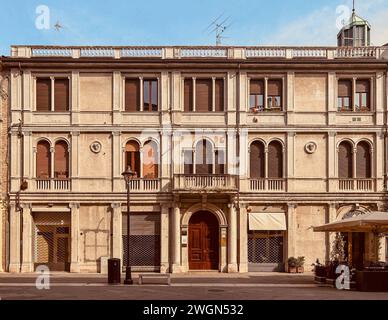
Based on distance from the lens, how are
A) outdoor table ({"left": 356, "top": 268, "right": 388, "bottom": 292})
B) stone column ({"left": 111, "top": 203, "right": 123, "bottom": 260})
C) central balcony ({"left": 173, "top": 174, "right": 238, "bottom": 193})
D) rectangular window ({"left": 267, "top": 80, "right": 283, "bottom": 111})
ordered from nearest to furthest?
1. outdoor table ({"left": 356, "top": 268, "right": 388, "bottom": 292})
2. central balcony ({"left": 173, "top": 174, "right": 238, "bottom": 193})
3. stone column ({"left": 111, "top": 203, "right": 123, "bottom": 260})
4. rectangular window ({"left": 267, "top": 80, "right": 283, "bottom": 111})

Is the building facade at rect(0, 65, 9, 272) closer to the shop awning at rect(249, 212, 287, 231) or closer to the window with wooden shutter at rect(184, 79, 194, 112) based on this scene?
the window with wooden shutter at rect(184, 79, 194, 112)

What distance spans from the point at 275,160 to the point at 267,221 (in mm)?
3661

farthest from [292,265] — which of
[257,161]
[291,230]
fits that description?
[257,161]

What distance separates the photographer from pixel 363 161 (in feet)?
134

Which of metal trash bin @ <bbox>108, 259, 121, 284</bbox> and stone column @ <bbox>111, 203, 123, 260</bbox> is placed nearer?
metal trash bin @ <bbox>108, 259, 121, 284</bbox>

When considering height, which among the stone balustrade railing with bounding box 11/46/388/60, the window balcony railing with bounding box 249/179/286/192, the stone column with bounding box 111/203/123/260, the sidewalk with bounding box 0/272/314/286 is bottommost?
the sidewalk with bounding box 0/272/314/286

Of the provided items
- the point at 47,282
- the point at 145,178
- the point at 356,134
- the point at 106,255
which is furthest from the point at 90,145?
the point at 356,134

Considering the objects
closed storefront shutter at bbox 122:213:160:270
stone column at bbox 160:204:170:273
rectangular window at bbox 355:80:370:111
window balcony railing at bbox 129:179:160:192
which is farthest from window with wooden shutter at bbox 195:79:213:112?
rectangular window at bbox 355:80:370:111

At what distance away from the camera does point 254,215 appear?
40.2m

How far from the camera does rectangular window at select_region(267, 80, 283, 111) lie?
41.0 meters

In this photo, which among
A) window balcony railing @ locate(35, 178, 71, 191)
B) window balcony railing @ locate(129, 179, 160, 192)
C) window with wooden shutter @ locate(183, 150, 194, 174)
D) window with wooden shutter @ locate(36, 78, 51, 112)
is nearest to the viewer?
window balcony railing @ locate(35, 178, 71, 191)

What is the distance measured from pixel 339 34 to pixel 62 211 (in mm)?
29468

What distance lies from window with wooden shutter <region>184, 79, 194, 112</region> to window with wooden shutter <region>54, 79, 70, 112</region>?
6.94 metres

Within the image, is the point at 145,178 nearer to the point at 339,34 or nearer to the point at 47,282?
the point at 47,282
